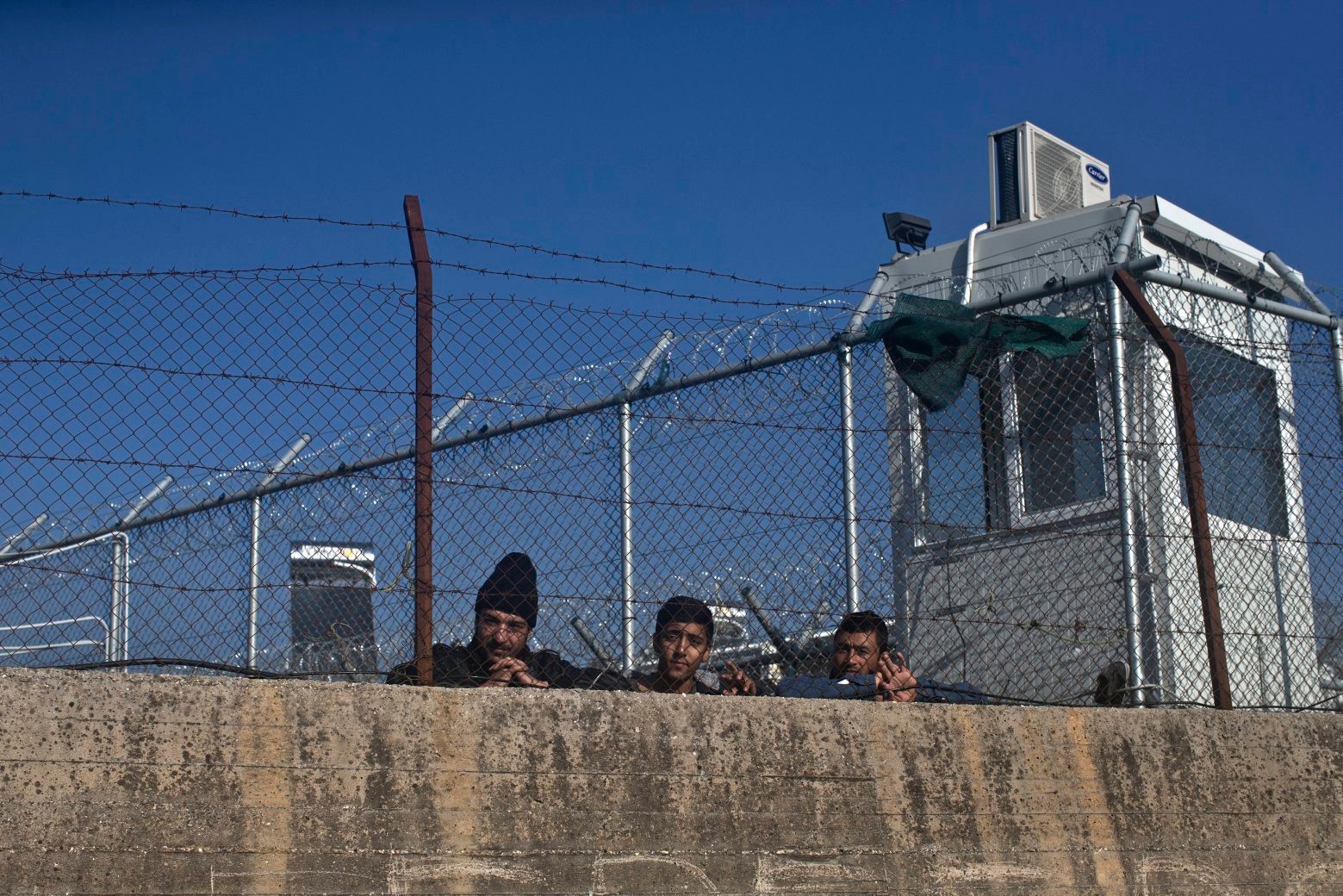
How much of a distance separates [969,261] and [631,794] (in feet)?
11.7

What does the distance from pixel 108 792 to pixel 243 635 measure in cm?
151

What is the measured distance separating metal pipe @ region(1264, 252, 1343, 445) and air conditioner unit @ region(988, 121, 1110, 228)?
1136mm

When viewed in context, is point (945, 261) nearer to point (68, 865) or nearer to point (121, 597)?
point (121, 597)

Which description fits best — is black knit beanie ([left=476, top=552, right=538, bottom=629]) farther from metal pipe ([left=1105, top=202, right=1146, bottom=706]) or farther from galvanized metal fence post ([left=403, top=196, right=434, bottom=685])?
metal pipe ([left=1105, top=202, right=1146, bottom=706])

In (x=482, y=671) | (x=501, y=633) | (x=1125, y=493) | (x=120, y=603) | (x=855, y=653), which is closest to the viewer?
(x=482, y=671)

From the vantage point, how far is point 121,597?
530cm

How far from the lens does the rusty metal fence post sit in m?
5.05

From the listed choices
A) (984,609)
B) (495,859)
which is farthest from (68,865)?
(984,609)

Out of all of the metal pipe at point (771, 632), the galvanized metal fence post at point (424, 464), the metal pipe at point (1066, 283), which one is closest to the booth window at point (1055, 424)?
the metal pipe at point (1066, 283)

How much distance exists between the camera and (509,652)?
471 cm

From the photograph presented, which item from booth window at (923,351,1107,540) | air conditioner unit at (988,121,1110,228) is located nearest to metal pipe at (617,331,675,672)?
booth window at (923,351,1107,540)

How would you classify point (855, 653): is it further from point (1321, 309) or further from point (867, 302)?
point (1321, 309)

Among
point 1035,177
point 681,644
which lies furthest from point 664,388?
point 1035,177

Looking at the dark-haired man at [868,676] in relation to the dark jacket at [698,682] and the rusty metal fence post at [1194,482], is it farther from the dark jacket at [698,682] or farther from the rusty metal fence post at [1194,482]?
the rusty metal fence post at [1194,482]
